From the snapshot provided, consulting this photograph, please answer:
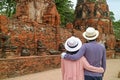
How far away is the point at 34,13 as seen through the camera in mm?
19953

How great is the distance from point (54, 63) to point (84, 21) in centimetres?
1478

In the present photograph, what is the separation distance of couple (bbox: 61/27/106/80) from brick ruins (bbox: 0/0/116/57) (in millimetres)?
8401

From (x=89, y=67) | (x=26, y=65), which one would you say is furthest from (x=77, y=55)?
(x=26, y=65)

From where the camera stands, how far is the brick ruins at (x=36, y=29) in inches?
580

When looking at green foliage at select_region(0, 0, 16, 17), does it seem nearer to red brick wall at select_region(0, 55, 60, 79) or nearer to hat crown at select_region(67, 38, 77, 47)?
red brick wall at select_region(0, 55, 60, 79)

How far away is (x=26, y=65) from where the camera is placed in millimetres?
13023

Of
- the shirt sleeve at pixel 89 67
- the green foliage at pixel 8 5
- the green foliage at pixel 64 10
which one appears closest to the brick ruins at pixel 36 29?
the green foliage at pixel 64 10

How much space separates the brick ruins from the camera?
14742mm

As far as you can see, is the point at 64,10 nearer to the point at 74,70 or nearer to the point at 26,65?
the point at 26,65

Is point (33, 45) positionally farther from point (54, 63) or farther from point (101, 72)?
point (101, 72)

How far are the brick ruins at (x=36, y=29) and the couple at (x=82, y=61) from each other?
840 cm

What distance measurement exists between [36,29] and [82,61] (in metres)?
12.7

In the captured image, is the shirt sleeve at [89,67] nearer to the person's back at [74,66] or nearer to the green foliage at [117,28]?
the person's back at [74,66]

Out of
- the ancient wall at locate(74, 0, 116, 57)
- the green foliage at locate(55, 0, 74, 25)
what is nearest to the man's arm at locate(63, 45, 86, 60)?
the ancient wall at locate(74, 0, 116, 57)
